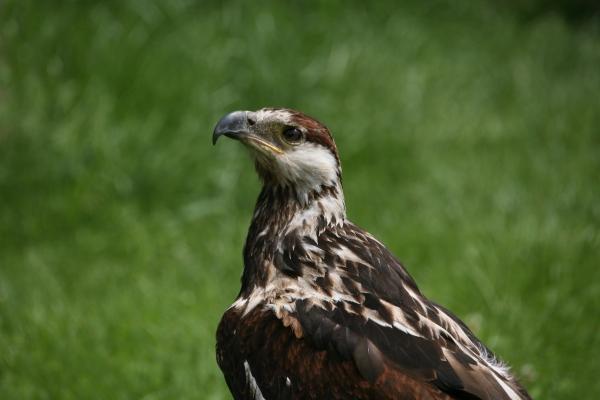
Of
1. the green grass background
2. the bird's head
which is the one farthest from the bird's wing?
the green grass background

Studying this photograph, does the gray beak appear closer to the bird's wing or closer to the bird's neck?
the bird's neck

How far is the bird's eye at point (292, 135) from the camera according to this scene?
3203mm

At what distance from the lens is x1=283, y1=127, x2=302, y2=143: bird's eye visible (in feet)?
10.5

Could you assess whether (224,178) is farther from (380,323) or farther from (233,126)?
(380,323)

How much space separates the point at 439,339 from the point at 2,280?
122 inches

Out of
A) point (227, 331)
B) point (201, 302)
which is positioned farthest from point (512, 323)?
point (227, 331)

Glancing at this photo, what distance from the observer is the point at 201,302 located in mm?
4848

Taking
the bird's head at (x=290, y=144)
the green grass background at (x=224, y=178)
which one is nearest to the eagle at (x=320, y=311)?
the bird's head at (x=290, y=144)

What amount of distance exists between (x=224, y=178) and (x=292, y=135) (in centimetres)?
275

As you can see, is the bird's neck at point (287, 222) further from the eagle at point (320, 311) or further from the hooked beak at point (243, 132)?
the hooked beak at point (243, 132)

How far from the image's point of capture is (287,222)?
3201 millimetres

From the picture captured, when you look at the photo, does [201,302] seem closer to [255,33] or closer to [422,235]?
[422,235]

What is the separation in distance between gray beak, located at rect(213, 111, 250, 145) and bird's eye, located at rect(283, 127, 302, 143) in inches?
5.7

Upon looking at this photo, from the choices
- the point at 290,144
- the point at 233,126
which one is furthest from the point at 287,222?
the point at 233,126
